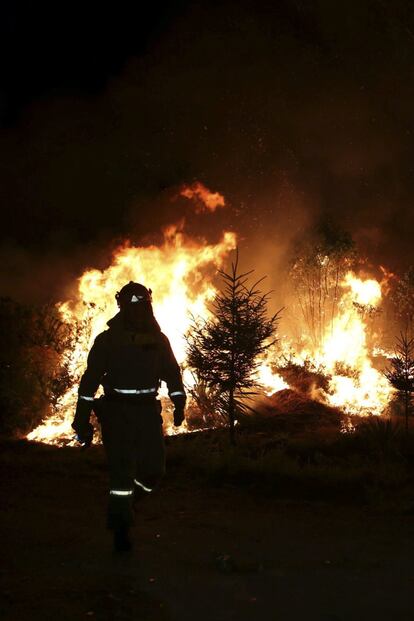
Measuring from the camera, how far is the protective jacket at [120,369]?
5.34m

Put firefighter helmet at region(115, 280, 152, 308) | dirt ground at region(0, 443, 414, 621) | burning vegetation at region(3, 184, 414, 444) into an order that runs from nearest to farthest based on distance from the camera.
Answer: dirt ground at region(0, 443, 414, 621) → firefighter helmet at region(115, 280, 152, 308) → burning vegetation at region(3, 184, 414, 444)

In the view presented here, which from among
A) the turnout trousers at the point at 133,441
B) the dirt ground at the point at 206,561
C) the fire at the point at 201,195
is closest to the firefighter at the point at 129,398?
the turnout trousers at the point at 133,441

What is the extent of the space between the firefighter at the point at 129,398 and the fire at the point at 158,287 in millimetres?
11316

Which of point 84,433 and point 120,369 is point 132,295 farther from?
point 84,433

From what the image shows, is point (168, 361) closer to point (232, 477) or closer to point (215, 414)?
point (232, 477)

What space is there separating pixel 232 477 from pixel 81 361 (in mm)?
10091

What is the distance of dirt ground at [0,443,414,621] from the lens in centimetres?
380

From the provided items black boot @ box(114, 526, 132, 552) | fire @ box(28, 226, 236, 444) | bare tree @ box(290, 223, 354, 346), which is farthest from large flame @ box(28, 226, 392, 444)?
bare tree @ box(290, 223, 354, 346)

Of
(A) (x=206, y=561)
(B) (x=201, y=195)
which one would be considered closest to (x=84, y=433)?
(A) (x=206, y=561)

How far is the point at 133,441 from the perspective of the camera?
527 cm

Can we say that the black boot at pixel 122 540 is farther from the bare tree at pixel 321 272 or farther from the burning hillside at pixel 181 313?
the bare tree at pixel 321 272

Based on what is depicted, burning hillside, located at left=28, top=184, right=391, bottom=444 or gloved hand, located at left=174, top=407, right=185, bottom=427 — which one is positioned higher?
burning hillside, located at left=28, top=184, right=391, bottom=444

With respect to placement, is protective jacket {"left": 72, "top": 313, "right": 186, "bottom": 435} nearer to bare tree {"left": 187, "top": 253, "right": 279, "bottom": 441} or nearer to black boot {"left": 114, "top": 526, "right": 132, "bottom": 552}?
black boot {"left": 114, "top": 526, "right": 132, "bottom": 552}

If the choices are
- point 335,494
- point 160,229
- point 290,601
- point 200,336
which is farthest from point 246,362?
point 160,229
